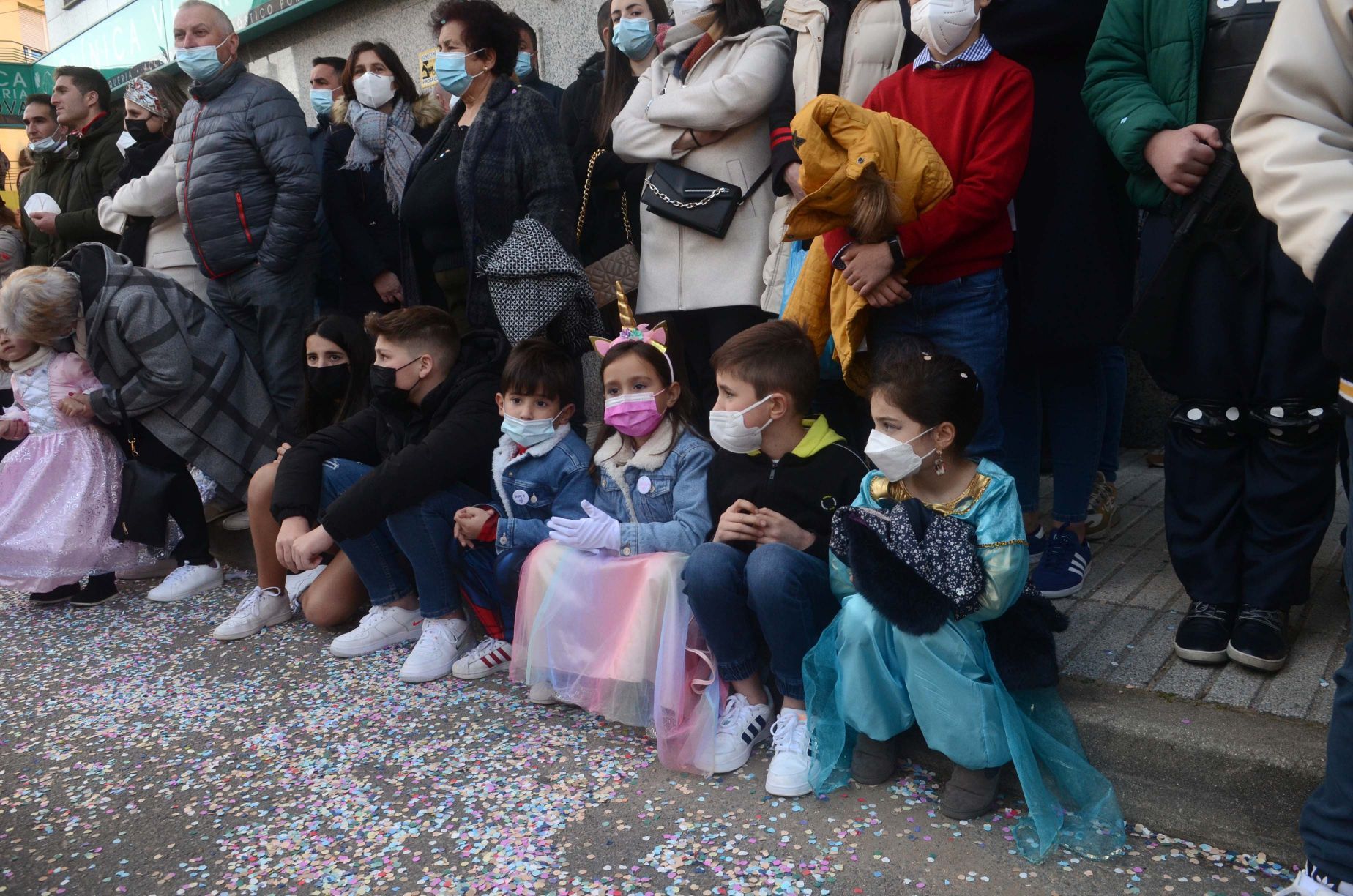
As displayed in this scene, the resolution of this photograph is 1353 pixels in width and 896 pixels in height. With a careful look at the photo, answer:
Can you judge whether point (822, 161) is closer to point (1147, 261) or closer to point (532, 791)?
point (532, 791)

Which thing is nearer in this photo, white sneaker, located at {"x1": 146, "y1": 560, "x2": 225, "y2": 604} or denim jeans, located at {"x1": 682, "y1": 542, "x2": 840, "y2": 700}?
denim jeans, located at {"x1": 682, "y1": 542, "x2": 840, "y2": 700}

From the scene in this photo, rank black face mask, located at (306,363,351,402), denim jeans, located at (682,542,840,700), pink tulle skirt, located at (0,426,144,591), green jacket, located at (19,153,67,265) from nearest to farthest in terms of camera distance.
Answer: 1. denim jeans, located at (682,542,840,700)
2. black face mask, located at (306,363,351,402)
3. pink tulle skirt, located at (0,426,144,591)
4. green jacket, located at (19,153,67,265)

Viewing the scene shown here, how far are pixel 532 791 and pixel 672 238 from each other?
1.94 metres

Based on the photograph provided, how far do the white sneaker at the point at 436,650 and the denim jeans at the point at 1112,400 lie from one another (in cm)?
227

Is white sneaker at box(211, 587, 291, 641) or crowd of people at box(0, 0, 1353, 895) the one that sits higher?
crowd of people at box(0, 0, 1353, 895)

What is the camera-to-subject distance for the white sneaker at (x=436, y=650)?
3469 millimetres

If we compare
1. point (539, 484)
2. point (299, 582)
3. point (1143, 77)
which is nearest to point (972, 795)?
point (539, 484)

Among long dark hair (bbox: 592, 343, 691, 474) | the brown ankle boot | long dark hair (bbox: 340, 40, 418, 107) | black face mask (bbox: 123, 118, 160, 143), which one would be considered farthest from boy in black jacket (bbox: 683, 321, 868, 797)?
black face mask (bbox: 123, 118, 160, 143)

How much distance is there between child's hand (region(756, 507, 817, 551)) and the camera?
271 cm

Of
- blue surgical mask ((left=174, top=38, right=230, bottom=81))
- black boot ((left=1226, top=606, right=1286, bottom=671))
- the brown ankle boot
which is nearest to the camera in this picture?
the brown ankle boot

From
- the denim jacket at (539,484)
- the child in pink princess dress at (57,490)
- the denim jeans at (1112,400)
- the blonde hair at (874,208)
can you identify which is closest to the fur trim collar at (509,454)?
the denim jacket at (539,484)

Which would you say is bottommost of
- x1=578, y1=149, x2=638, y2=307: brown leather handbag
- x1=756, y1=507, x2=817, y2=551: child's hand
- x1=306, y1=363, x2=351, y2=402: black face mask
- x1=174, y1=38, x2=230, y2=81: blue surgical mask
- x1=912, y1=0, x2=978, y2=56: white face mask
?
x1=756, y1=507, x2=817, y2=551: child's hand

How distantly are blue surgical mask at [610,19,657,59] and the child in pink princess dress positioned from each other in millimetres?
2776

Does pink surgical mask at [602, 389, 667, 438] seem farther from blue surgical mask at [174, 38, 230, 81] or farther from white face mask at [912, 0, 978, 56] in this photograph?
blue surgical mask at [174, 38, 230, 81]
